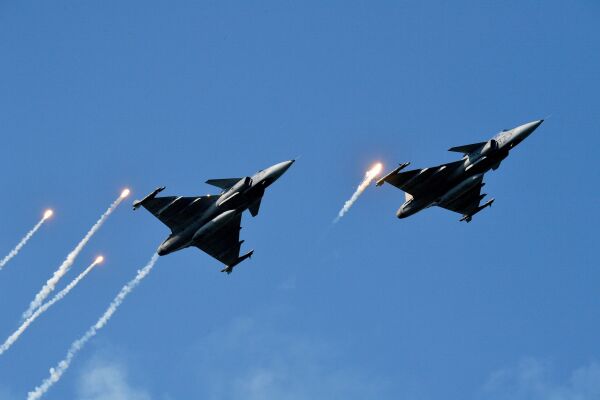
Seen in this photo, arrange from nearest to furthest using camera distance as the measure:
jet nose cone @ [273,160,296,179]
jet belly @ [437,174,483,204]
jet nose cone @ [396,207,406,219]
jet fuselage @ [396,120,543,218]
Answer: jet nose cone @ [273,160,296,179] < jet fuselage @ [396,120,543,218] < jet belly @ [437,174,483,204] < jet nose cone @ [396,207,406,219]

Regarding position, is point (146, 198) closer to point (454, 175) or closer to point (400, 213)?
point (400, 213)

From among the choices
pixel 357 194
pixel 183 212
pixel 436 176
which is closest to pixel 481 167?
pixel 436 176

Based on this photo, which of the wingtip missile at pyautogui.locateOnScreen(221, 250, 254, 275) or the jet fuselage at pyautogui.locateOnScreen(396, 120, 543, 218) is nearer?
the jet fuselage at pyautogui.locateOnScreen(396, 120, 543, 218)

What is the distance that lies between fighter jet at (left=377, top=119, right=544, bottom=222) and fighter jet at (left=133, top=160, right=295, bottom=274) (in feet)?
35.8

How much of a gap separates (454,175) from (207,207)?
22128 mm

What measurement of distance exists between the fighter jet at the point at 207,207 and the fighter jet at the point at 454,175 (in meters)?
10.9

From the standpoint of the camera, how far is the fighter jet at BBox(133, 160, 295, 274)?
8388 centimetres

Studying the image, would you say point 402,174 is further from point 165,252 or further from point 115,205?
point 115,205

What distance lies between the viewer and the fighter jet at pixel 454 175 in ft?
277

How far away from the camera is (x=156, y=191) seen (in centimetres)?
8300

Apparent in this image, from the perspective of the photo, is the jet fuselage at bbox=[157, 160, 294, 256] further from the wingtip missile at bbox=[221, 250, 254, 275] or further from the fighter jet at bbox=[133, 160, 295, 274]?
the wingtip missile at bbox=[221, 250, 254, 275]

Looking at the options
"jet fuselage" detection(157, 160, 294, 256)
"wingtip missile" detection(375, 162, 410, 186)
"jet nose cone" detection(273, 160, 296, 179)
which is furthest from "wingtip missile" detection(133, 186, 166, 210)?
"wingtip missile" detection(375, 162, 410, 186)

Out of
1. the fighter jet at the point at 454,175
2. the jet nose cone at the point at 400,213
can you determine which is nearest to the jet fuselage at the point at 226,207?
the fighter jet at the point at 454,175

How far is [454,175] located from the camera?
8694 cm
